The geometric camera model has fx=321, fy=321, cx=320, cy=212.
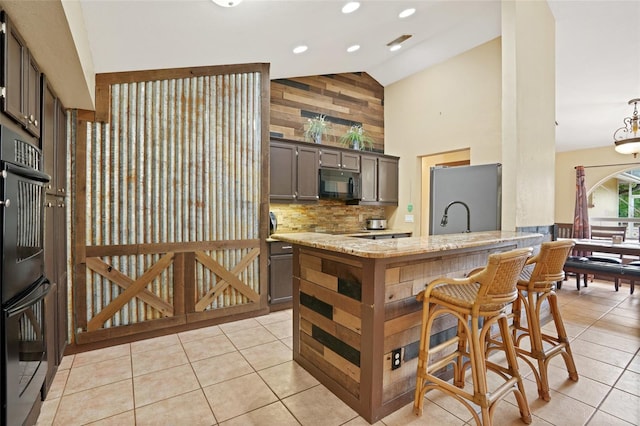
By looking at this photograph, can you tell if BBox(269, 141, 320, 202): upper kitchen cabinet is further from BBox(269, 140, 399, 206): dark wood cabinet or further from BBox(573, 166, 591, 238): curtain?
BBox(573, 166, 591, 238): curtain

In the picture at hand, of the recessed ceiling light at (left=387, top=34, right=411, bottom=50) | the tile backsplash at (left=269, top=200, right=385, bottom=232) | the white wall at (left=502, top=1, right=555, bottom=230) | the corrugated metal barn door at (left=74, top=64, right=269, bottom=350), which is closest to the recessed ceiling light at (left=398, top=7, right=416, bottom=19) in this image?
the recessed ceiling light at (left=387, top=34, right=411, bottom=50)

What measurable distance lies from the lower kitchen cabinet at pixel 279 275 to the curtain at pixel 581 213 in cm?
641

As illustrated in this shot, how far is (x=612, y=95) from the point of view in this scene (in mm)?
4727

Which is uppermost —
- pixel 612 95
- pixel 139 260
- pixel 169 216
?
pixel 612 95

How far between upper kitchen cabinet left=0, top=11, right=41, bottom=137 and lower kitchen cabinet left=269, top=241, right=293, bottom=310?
98.4 inches

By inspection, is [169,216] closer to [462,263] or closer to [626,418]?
[462,263]

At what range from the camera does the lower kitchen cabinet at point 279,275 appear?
154 inches

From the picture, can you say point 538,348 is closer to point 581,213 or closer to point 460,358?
point 460,358

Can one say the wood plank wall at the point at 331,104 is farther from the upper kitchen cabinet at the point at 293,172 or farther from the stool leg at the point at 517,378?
the stool leg at the point at 517,378

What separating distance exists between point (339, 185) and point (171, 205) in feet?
8.02

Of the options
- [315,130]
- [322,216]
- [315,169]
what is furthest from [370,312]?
[315,130]

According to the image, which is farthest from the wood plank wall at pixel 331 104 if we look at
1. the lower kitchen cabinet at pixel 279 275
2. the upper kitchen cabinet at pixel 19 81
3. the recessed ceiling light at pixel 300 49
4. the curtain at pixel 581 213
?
the curtain at pixel 581 213

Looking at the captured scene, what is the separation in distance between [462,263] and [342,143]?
3.36 metres

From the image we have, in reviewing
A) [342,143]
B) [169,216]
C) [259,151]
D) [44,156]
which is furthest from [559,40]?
[44,156]
